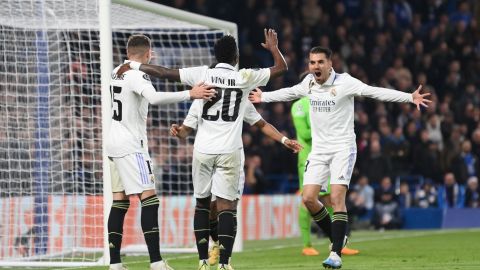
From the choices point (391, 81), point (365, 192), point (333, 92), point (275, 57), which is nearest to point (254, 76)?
point (275, 57)

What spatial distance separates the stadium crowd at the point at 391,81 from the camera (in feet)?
79.3

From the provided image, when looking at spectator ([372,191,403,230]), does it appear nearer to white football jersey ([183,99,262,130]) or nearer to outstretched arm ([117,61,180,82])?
white football jersey ([183,99,262,130])

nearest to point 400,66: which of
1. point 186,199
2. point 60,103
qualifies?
point 186,199

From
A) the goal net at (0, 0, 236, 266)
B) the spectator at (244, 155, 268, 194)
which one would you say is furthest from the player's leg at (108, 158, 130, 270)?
the spectator at (244, 155, 268, 194)

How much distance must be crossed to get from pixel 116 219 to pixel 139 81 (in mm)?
1338

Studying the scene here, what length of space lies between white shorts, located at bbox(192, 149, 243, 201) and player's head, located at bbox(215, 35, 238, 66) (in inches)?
33.7

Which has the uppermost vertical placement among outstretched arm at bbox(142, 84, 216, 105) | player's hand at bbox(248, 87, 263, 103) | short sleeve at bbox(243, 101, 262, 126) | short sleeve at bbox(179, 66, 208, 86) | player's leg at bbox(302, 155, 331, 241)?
short sleeve at bbox(179, 66, 208, 86)

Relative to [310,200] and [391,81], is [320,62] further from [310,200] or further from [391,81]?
[391,81]

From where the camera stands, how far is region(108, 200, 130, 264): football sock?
11195mm

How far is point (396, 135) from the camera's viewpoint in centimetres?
2439

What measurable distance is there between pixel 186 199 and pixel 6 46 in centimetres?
500

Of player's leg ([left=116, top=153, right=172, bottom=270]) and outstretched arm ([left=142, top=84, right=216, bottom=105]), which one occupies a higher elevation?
outstretched arm ([left=142, top=84, right=216, bottom=105])

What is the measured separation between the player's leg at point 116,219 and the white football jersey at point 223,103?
849 millimetres

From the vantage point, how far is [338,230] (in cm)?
1219
